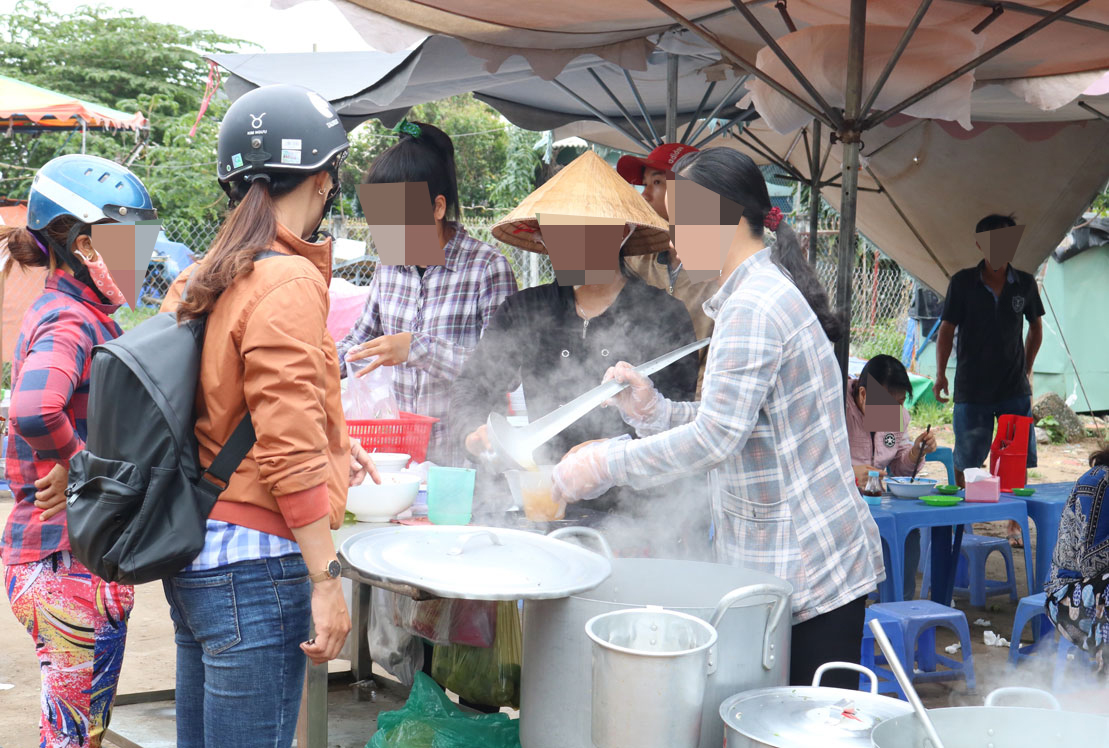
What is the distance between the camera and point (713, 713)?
178 centimetres

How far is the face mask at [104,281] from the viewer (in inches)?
Result: 98.7

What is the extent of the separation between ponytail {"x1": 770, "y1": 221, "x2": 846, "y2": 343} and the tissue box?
2520 mm

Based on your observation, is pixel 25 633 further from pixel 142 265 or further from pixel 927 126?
pixel 927 126

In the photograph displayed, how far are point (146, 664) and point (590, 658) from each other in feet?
10.5

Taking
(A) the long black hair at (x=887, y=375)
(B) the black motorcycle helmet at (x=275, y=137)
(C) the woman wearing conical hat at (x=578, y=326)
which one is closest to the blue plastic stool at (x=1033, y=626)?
(A) the long black hair at (x=887, y=375)

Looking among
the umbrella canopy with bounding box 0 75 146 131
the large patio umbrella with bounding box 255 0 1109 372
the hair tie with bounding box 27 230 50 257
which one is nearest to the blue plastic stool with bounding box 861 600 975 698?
the large patio umbrella with bounding box 255 0 1109 372

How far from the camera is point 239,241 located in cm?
177

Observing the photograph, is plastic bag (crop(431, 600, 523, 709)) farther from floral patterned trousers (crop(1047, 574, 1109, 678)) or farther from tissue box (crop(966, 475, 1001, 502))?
tissue box (crop(966, 475, 1001, 502))

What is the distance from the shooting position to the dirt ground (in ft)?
12.1

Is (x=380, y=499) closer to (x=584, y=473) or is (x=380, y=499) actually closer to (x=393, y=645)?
(x=584, y=473)

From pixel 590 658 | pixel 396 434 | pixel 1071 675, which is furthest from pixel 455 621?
pixel 1071 675

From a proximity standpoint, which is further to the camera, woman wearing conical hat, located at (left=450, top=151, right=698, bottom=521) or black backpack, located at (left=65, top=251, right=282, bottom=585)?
woman wearing conical hat, located at (left=450, top=151, right=698, bottom=521)

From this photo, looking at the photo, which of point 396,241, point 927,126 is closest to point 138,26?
point 927,126

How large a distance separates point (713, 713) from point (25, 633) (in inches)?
162
